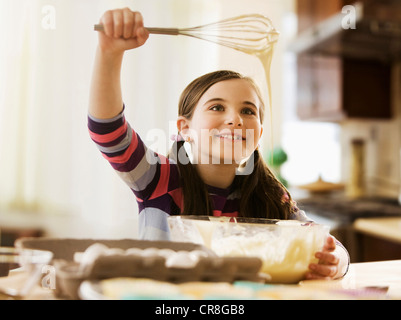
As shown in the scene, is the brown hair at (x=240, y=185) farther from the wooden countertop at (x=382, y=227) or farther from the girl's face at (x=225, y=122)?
the wooden countertop at (x=382, y=227)

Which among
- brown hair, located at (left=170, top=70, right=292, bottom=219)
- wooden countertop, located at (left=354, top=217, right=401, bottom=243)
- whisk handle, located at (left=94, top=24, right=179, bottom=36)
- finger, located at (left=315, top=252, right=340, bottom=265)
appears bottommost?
wooden countertop, located at (left=354, top=217, right=401, bottom=243)

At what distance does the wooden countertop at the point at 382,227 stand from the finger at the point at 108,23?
0.99 meters

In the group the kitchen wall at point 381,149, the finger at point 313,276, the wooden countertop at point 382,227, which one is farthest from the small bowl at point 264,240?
the kitchen wall at point 381,149

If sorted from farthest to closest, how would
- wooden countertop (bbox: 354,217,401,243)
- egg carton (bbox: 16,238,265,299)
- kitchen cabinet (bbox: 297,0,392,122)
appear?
kitchen cabinet (bbox: 297,0,392,122) → wooden countertop (bbox: 354,217,401,243) → egg carton (bbox: 16,238,265,299)

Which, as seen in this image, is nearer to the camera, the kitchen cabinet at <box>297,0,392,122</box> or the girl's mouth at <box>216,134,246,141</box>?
the girl's mouth at <box>216,134,246,141</box>

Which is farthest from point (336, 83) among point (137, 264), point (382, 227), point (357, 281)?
point (137, 264)

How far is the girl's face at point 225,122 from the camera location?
0.35 meters

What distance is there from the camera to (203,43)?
34 cm

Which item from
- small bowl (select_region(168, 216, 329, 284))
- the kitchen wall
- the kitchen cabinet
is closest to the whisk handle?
small bowl (select_region(168, 216, 329, 284))

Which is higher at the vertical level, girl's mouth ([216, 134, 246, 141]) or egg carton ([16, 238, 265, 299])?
girl's mouth ([216, 134, 246, 141])

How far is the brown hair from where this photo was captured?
345 millimetres

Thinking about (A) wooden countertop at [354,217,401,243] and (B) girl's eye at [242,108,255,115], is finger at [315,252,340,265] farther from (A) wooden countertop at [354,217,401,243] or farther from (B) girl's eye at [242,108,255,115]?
(A) wooden countertop at [354,217,401,243]

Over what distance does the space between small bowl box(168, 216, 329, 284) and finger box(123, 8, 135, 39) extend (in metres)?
0.16

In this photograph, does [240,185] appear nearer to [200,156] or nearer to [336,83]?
[200,156]
